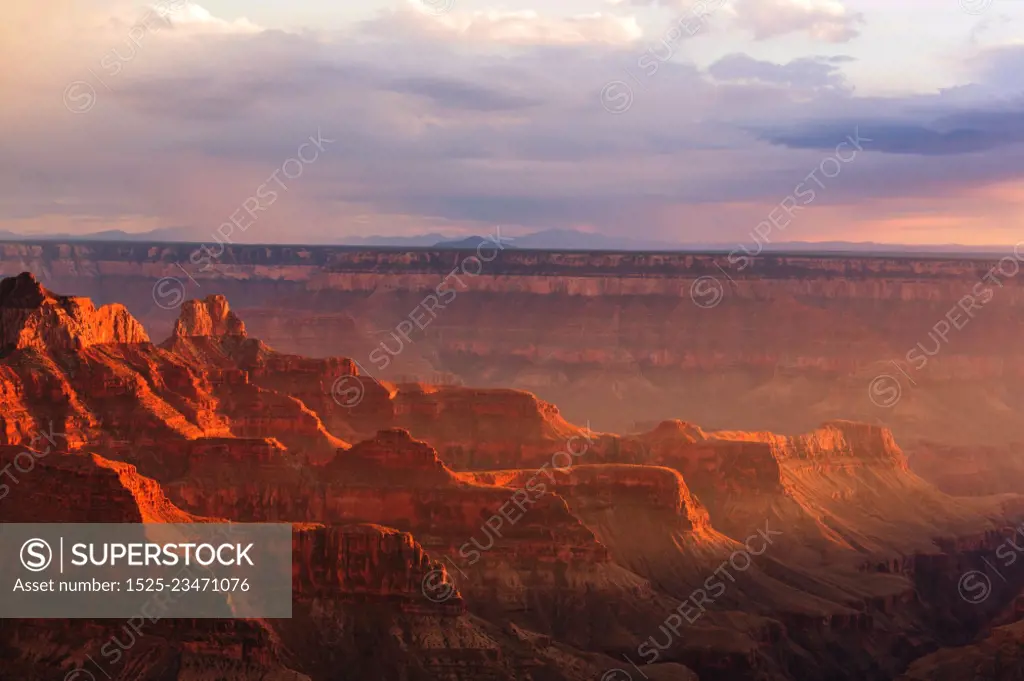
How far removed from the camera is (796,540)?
562 ft

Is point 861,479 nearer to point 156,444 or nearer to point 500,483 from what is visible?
point 500,483

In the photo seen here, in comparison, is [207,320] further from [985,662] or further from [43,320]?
[985,662]

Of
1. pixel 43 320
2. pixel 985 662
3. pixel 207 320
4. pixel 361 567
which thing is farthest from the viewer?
pixel 207 320

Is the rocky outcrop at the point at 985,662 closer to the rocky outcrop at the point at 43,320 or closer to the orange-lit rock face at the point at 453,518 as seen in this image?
the orange-lit rock face at the point at 453,518

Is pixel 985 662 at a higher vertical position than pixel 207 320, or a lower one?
lower

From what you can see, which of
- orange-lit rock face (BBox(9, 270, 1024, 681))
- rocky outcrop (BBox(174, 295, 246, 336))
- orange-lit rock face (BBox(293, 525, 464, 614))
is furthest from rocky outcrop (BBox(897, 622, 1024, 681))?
rocky outcrop (BBox(174, 295, 246, 336))

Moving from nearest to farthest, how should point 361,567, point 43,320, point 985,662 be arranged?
point 361,567 < point 985,662 < point 43,320

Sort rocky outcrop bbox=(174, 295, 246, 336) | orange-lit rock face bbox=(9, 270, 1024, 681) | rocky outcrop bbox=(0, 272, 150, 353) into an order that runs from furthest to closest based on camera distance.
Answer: rocky outcrop bbox=(174, 295, 246, 336)
rocky outcrop bbox=(0, 272, 150, 353)
orange-lit rock face bbox=(9, 270, 1024, 681)

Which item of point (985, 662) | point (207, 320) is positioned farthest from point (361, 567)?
point (207, 320)

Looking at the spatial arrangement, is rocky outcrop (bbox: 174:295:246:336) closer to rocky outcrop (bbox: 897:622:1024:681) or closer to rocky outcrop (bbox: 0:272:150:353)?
rocky outcrop (bbox: 0:272:150:353)

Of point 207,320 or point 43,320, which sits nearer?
point 43,320

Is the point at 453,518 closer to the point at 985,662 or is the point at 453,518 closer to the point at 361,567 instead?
the point at 361,567

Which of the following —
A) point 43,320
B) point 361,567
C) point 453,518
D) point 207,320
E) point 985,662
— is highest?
point 207,320

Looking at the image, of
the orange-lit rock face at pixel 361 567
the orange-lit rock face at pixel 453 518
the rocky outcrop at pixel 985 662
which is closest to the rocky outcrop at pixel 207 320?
the orange-lit rock face at pixel 453 518
